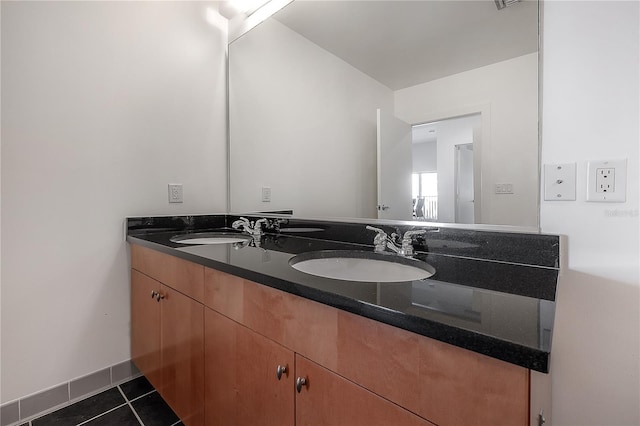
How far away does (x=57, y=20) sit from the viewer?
143cm

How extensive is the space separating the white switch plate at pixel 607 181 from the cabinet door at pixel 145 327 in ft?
5.23

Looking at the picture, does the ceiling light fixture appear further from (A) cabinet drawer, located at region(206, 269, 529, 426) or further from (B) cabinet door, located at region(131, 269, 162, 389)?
(B) cabinet door, located at region(131, 269, 162, 389)

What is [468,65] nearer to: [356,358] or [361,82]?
[361,82]

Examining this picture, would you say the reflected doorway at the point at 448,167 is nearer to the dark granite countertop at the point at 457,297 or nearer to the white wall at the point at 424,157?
the white wall at the point at 424,157

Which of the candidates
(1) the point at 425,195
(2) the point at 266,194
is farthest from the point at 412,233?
(2) the point at 266,194

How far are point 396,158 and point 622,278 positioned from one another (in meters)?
0.79

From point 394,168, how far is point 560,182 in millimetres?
589

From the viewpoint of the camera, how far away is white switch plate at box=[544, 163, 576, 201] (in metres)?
0.85

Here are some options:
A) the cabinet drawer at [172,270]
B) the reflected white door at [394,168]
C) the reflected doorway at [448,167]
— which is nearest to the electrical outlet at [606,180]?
the reflected doorway at [448,167]

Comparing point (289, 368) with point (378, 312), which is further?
point (289, 368)

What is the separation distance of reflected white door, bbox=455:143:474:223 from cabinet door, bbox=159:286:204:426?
983 mm

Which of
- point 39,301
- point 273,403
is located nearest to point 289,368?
point 273,403

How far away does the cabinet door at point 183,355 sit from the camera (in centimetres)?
112

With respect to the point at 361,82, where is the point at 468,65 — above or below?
below
